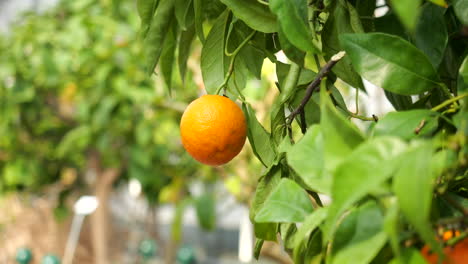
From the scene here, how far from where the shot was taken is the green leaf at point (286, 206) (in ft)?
0.94

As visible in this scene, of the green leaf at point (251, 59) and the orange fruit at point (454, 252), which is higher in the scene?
the orange fruit at point (454, 252)

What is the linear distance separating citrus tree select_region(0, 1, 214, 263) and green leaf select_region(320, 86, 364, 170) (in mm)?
1170

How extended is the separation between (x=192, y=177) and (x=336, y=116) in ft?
4.70

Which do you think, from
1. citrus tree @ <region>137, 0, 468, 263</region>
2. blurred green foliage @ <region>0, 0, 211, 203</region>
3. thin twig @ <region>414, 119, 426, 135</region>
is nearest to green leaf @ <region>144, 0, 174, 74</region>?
citrus tree @ <region>137, 0, 468, 263</region>

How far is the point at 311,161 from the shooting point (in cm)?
26

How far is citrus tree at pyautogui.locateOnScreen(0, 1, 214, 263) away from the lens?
161 cm

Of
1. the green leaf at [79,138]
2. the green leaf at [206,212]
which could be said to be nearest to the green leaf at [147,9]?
the green leaf at [206,212]

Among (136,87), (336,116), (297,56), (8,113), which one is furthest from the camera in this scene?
(8,113)

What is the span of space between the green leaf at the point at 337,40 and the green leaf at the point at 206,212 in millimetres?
920

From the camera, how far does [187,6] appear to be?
402 mm

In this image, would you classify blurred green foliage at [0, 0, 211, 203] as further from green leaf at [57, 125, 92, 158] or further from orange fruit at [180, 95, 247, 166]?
orange fruit at [180, 95, 247, 166]

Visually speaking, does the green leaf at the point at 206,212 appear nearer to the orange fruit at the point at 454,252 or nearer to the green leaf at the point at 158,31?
the green leaf at the point at 158,31

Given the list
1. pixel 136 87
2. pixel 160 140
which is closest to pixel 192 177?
pixel 160 140

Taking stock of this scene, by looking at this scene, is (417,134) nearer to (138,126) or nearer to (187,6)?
(187,6)
